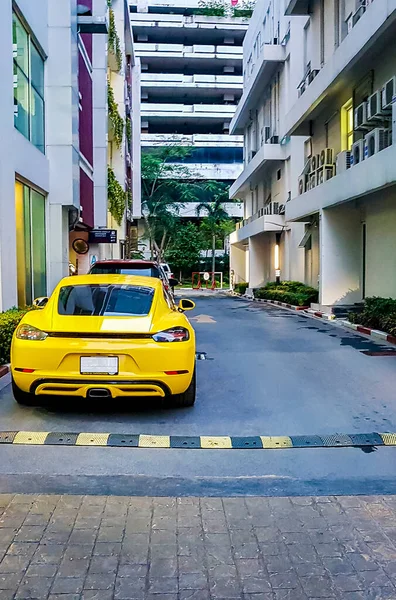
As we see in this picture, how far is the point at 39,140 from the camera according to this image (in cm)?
1463

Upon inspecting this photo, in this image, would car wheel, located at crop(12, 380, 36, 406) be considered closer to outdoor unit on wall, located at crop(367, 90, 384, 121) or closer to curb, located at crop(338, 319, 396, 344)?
curb, located at crop(338, 319, 396, 344)

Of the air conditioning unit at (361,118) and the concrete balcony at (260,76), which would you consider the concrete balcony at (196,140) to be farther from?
the air conditioning unit at (361,118)

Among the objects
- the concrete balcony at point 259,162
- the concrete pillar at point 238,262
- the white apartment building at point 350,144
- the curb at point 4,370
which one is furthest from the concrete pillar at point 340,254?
the concrete pillar at point 238,262

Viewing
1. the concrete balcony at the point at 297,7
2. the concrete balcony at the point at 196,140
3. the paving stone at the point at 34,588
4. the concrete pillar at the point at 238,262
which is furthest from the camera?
the concrete balcony at the point at 196,140

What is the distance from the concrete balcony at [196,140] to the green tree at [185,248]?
11.9 meters

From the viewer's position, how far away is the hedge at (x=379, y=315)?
41.3ft

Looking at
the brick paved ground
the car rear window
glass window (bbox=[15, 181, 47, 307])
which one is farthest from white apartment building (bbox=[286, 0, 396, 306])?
the brick paved ground

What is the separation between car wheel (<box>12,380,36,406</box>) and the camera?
6336 mm

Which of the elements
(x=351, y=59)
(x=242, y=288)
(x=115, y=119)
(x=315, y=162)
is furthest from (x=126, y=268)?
(x=242, y=288)

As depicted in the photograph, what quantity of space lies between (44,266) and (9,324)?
21.7 ft

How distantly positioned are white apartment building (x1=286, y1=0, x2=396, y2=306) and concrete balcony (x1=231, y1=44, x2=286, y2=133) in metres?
5.80

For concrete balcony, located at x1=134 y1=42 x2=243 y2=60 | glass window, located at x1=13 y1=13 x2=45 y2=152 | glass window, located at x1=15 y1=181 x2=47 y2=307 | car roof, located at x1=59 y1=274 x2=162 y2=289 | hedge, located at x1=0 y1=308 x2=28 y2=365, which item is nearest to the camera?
car roof, located at x1=59 y1=274 x2=162 y2=289

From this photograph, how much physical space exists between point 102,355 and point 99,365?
0.33 ft

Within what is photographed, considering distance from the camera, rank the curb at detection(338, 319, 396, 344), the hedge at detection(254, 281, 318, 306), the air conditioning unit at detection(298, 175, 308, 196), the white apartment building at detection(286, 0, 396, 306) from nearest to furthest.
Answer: the curb at detection(338, 319, 396, 344)
the white apartment building at detection(286, 0, 396, 306)
the air conditioning unit at detection(298, 175, 308, 196)
the hedge at detection(254, 281, 318, 306)
